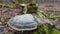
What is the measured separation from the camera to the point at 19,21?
204 cm

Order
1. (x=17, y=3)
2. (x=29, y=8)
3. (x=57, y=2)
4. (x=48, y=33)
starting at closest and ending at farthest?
1. (x=48, y=33)
2. (x=29, y=8)
3. (x=17, y=3)
4. (x=57, y=2)

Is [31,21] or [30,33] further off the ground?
[31,21]

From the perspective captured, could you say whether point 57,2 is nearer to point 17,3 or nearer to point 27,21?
point 17,3

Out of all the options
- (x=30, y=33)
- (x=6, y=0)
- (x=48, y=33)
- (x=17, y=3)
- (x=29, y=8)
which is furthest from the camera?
(x=6, y=0)

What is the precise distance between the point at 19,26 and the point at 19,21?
74 millimetres

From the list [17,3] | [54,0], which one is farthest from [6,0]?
Result: [54,0]

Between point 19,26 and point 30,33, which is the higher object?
point 19,26

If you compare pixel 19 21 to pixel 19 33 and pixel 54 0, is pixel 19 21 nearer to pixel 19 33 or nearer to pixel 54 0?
pixel 19 33

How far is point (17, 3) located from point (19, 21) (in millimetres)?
3123

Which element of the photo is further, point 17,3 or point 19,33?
point 17,3

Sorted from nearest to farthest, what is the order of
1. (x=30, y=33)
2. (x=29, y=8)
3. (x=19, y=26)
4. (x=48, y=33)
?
(x=19, y=26)
(x=30, y=33)
(x=48, y=33)
(x=29, y=8)

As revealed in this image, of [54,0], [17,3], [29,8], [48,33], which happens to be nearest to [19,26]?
[48,33]

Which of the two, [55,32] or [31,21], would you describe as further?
[55,32]

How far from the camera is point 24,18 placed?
2082mm
